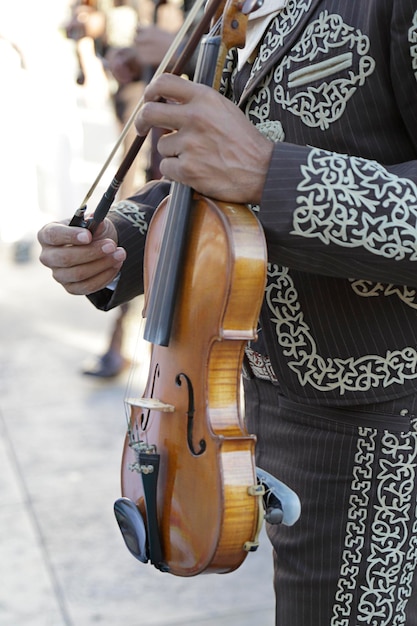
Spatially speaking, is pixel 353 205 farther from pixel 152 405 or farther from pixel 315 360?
pixel 152 405

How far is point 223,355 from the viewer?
1.03 metres

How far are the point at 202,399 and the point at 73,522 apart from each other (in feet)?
6.00

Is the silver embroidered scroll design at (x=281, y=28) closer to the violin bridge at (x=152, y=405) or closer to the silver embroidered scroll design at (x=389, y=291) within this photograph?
the silver embroidered scroll design at (x=389, y=291)

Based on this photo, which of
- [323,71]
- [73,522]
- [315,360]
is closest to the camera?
[323,71]

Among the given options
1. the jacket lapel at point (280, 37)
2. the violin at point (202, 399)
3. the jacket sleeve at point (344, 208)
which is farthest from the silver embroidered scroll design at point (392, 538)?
the jacket lapel at point (280, 37)

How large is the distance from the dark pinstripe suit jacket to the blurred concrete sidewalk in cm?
138

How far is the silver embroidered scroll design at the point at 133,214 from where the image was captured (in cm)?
134

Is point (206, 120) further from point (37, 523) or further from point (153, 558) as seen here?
point (37, 523)

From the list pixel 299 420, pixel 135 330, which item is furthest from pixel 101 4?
pixel 299 420

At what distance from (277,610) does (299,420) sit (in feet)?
0.99

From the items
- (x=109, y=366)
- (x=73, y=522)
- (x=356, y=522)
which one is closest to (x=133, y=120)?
(x=356, y=522)

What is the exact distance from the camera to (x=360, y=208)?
3.02 feet

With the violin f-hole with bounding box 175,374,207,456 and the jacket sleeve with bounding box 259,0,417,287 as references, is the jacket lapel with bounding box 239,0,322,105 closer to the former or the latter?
the jacket sleeve with bounding box 259,0,417,287

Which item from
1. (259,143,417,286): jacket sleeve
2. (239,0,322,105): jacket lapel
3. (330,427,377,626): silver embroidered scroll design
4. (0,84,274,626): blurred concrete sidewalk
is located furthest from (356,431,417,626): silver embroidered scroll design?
(0,84,274,626): blurred concrete sidewalk
